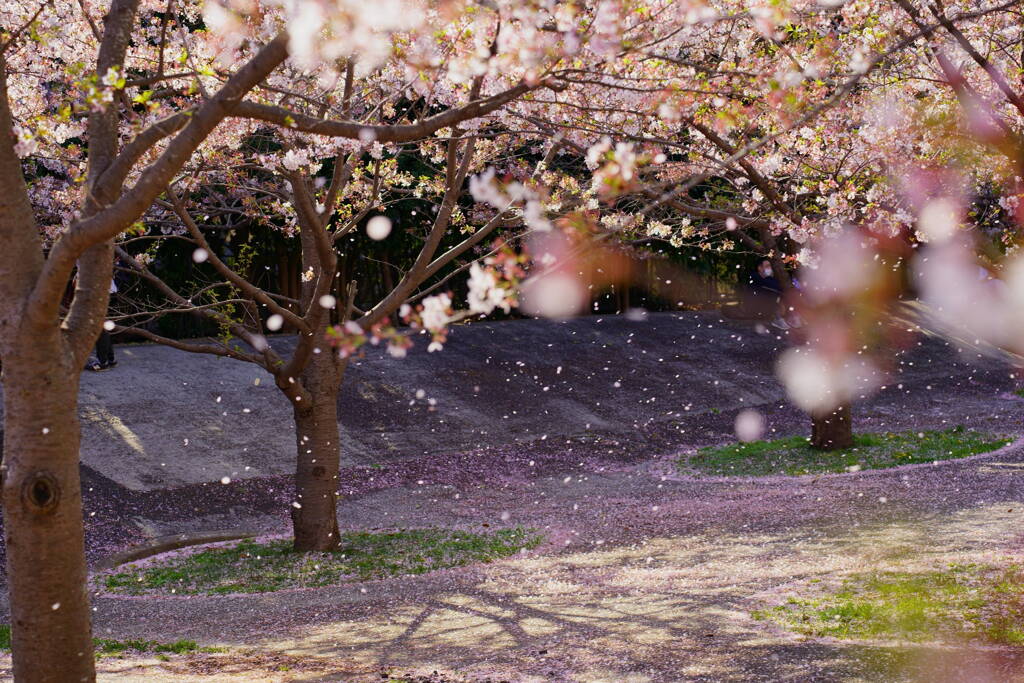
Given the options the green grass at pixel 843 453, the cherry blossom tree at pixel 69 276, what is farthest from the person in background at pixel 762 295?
the cherry blossom tree at pixel 69 276

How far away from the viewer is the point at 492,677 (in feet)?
23.4

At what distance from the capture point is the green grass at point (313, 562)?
11.1 m

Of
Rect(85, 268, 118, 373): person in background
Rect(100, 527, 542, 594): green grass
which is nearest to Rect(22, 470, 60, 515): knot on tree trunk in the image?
Rect(100, 527, 542, 594): green grass

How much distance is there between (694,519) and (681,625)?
4.98m

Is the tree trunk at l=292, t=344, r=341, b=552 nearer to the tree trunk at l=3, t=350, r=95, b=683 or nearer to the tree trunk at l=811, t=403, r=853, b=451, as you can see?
the tree trunk at l=3, t=350, r=95, b=683

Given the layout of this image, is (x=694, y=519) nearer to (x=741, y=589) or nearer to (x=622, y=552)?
(x=622, y=552)

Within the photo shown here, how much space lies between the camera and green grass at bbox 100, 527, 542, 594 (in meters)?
11.1

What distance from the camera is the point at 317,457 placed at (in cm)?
1190

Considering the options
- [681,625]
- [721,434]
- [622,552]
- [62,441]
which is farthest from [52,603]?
[721,434]

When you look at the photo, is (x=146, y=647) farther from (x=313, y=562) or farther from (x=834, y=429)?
(x=834, y=429)

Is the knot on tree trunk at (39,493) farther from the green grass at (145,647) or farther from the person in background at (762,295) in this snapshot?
the person in background at (762,295)

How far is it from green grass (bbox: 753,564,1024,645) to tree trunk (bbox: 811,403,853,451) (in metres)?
7.99

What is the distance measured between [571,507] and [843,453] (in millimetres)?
5329

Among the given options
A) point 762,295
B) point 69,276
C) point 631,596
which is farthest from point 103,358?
point 762,295
